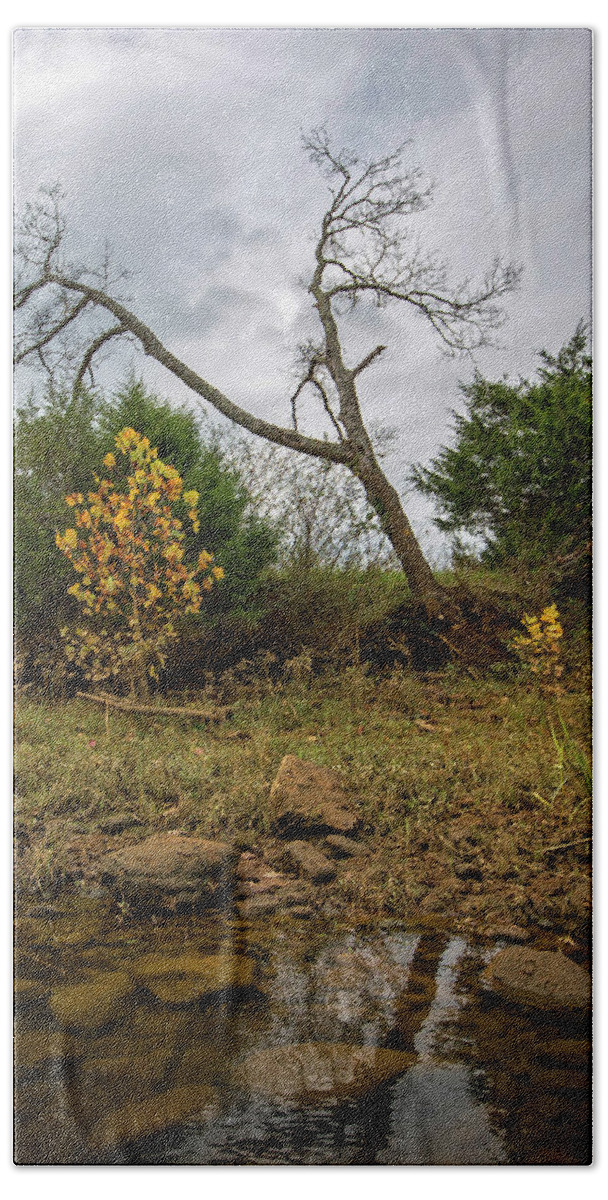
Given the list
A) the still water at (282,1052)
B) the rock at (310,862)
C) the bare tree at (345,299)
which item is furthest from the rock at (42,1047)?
the bare tree at (345,299)

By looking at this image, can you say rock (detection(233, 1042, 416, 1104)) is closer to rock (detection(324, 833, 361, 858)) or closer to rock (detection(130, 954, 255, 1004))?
rock (detection(130, 954, 255, 1004))

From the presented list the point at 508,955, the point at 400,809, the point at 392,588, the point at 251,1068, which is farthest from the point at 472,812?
the point at 251,1068

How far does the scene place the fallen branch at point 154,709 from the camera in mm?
2492

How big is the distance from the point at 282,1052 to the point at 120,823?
2.41ft

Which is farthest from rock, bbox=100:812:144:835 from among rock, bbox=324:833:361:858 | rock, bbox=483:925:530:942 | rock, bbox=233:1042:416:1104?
rock, bbox=483:925:530:942

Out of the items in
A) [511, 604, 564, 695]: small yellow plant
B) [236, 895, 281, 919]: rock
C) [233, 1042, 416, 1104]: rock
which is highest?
[511, 604, 564, 695]: small yellow plant

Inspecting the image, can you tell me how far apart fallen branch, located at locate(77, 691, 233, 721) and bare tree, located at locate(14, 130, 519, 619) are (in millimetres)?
662

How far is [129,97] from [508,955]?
2.64 meters

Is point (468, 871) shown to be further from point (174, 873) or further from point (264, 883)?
point (174, 873)

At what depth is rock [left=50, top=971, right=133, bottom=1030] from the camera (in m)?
2.33

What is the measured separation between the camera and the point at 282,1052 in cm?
229

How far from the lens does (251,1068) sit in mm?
2283

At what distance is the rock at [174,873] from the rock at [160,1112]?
46 cm

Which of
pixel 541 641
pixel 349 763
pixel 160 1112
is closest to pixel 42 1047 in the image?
pixel 160 1112
